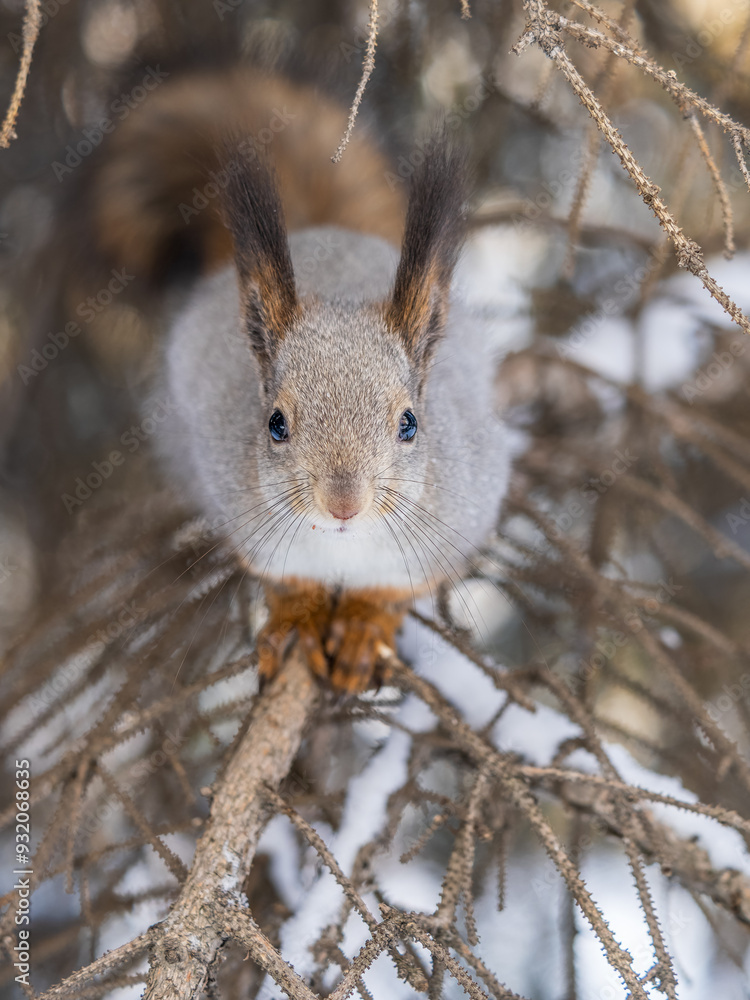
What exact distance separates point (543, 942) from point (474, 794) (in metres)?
1.32

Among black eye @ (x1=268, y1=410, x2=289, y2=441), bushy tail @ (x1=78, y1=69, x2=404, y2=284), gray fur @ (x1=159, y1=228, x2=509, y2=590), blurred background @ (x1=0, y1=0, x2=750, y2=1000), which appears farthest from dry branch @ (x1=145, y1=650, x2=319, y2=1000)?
bushy tail @ (x1=78, y1=69, x2=404, y2=284)

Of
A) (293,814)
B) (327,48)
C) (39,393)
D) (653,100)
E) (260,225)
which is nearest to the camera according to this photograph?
(293,814)

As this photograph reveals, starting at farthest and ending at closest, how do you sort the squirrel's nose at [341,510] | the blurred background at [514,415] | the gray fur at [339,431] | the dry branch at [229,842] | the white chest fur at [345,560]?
1. the blurred background at [514,415]
2. the white chest fur at [345,560]
3. the gray fur at [339,431]
4. the squirrel's nose at [341,510]
5. the dry branch at [229,842]

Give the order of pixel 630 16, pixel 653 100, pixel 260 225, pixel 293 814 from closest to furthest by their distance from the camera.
Result: pixel 293 814 < pixel 260 225 < pixel 630 16 < pixel 653 100

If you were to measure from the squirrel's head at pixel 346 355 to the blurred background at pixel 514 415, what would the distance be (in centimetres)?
53

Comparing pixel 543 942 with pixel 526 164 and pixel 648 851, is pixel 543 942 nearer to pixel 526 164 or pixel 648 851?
pixel 648 851

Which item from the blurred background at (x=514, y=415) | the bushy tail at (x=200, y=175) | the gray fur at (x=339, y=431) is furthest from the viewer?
the bushy tail at (x=200, y=175)

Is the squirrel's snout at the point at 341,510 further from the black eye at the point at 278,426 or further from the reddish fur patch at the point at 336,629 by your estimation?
the reddish fur patch at the point at 336,629

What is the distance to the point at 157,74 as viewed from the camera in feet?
8.13

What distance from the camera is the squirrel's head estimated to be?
147 cm

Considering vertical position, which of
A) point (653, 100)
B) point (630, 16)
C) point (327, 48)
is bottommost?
point (630, 16)

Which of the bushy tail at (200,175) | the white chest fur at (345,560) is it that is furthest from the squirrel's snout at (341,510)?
the bushy tail at (200,175)

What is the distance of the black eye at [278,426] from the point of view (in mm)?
1562

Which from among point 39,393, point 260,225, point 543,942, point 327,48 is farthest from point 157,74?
point 543,942
